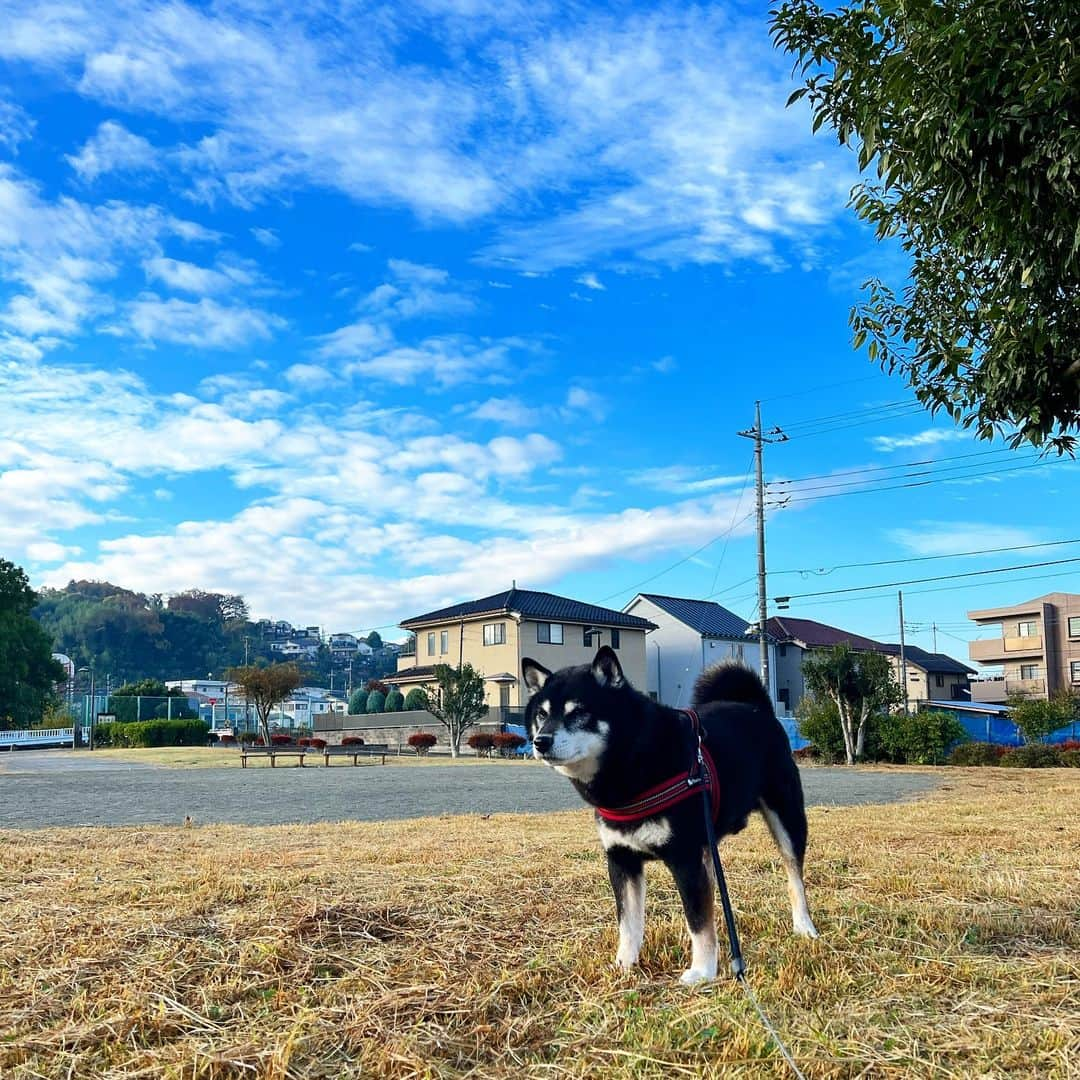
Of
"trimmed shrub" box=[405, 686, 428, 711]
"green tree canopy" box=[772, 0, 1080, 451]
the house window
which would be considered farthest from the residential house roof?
"green tree canopy" box=[772, 0, 1080, 451]

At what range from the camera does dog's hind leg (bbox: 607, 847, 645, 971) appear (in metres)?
3.28

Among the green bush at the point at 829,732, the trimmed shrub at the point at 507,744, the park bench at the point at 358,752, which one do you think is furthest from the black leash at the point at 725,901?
the trimmed shrub at the point at 507,744

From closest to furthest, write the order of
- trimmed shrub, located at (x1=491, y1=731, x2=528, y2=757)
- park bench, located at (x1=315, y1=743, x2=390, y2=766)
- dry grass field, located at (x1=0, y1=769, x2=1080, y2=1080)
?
dry grass field, located at (x1=0, y1=769, x2=1080, y2=1080)
park bench, located at (x1=315, y1=743, x2=390, y2=766)
trimmed shrub, located at (x1=491, y1=731, x2=528, y2=757)

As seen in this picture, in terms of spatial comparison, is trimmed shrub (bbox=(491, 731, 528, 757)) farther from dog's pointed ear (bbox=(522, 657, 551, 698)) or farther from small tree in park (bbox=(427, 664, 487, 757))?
dog's pointed ear (bbox=(522, 657, 551, 698))

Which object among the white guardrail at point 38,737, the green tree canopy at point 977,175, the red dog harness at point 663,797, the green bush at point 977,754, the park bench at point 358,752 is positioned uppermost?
the green tree canopy at point 977,175

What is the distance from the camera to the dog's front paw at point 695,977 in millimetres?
3066

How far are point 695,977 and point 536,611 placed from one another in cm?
3981

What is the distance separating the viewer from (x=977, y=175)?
12.2 ft

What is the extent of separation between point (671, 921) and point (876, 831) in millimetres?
4351

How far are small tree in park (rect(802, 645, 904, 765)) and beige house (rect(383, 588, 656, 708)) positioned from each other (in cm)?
1787

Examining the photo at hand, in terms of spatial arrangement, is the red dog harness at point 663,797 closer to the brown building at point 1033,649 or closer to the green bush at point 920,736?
the green bush at point 920,736

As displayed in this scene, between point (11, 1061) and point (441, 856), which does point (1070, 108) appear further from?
point (441, 856)

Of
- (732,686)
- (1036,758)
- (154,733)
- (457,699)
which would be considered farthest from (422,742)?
(732,686)

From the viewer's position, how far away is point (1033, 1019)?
269cm
